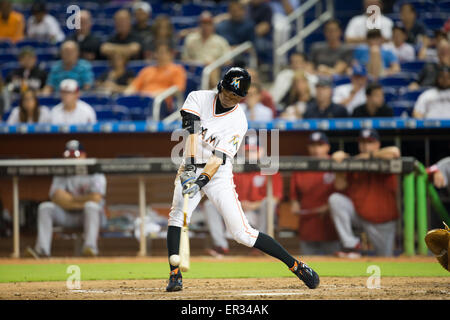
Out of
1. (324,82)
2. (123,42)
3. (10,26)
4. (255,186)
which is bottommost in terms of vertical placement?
(255,186)

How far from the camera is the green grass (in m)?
6.89

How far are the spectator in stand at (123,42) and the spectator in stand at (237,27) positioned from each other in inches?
55.4

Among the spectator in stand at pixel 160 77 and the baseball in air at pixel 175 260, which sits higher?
the spectator in stand at pixel 160 77

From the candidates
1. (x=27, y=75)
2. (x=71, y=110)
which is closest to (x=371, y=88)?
(x=71, y=110)

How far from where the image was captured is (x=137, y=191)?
9.27 meters

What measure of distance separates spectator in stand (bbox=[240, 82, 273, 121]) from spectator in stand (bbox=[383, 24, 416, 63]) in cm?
237

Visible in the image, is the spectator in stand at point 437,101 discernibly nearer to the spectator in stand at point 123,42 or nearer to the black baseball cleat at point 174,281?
the spectator in stand at point 123,42

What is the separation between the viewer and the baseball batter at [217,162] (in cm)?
547

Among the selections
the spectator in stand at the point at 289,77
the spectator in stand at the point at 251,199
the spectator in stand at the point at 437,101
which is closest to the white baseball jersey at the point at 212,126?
the spectator in stand at the point at 251,199

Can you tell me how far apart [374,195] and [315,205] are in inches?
27.5

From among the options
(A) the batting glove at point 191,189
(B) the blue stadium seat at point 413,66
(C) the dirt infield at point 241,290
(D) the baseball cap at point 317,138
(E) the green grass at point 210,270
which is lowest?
(E) the green grass at point 210,270

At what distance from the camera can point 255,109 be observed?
988 centimetres

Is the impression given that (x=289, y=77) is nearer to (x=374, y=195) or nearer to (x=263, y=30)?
(x=263, y=30)
